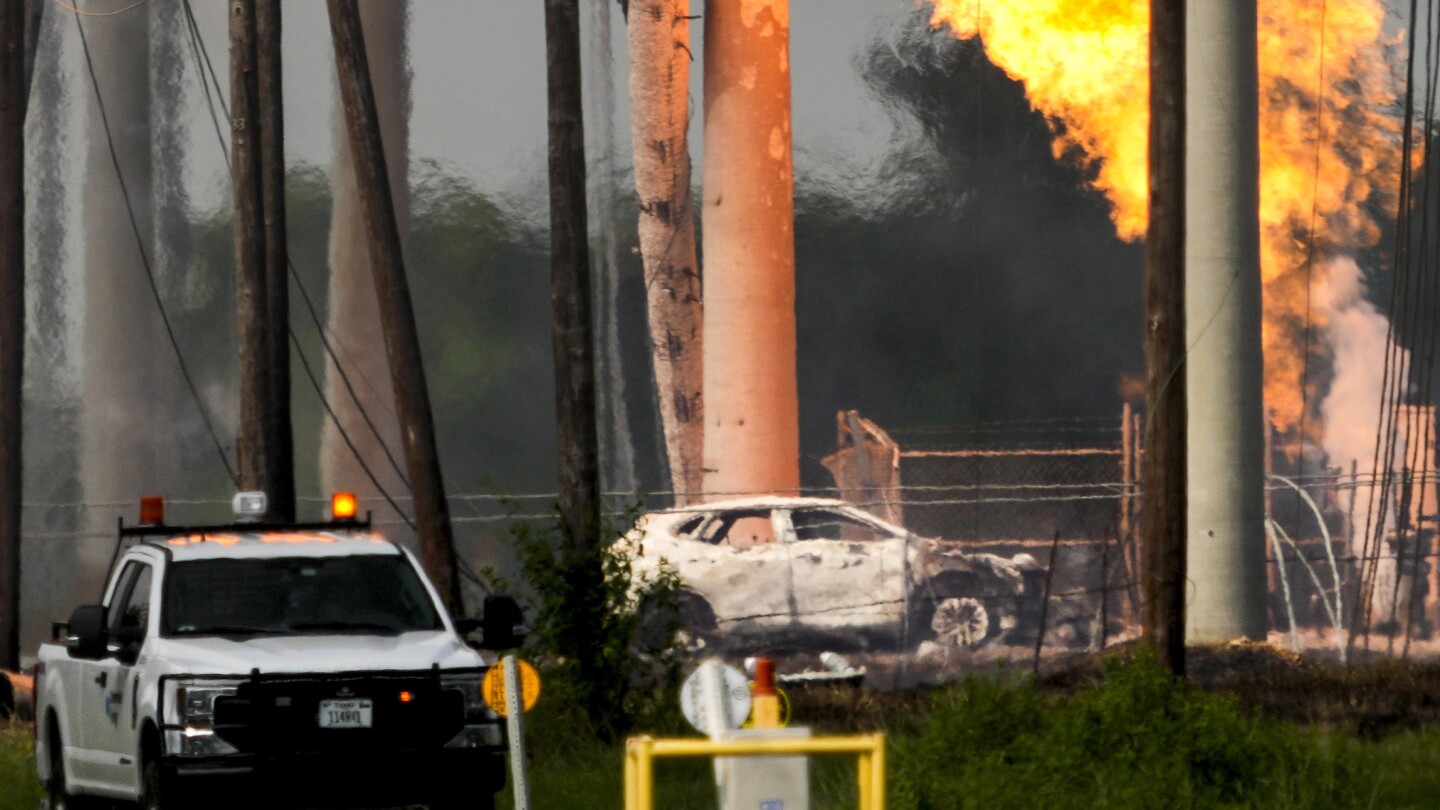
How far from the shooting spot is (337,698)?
11.4m

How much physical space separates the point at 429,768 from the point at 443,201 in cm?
3719

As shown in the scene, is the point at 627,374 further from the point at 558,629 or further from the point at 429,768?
the point at 429,768

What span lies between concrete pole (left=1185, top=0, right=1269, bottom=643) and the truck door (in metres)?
14.0

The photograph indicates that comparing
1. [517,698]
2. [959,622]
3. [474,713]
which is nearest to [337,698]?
[474,713]

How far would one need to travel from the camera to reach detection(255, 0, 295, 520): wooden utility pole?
19.2 metres

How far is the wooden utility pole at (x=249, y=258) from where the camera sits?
19.2 meters

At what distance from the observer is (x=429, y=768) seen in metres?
11.5

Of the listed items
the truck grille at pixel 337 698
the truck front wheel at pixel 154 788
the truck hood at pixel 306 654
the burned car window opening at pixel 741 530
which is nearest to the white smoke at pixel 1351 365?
the burned car window opening at pixel 741 530

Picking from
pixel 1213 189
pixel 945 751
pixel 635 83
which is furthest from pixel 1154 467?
pixel 635 83

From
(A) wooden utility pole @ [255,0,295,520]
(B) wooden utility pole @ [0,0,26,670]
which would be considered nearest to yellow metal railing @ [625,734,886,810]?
(A) wooden utility pole @ [255,0,295,520]

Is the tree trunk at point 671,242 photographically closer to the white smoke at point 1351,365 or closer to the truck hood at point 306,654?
the white smoke at point 1351,365

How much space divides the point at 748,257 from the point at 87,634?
22.9 meters

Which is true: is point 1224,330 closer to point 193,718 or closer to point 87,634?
point 87,634

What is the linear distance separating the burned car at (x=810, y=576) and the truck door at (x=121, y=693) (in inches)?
449
